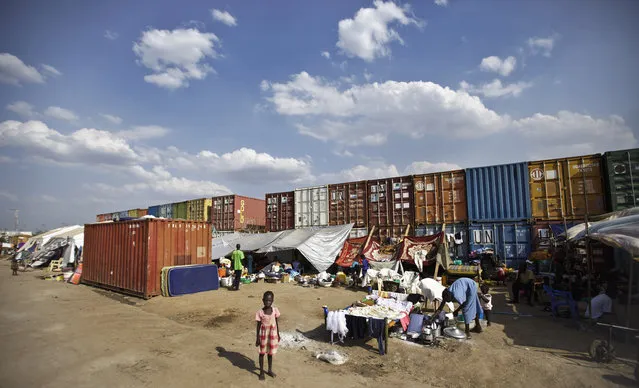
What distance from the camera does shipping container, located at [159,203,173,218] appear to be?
32031 mm

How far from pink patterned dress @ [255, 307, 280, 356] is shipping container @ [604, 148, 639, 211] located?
595 inches

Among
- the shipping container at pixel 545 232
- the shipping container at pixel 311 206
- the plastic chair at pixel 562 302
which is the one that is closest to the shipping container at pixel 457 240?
the shipping container at pixel 545 232

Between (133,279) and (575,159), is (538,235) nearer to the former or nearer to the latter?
(575,159)

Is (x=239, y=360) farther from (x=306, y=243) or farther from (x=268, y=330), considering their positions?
(x=306, y=243)

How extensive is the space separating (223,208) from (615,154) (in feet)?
81.0

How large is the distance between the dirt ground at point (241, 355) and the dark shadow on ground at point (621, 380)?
0.05 feet

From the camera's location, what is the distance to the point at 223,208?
27562 millimetres

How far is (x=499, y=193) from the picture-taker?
15.8 m

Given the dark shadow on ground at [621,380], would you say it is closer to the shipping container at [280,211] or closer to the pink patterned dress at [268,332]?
the pink patterned dress at [268,332]

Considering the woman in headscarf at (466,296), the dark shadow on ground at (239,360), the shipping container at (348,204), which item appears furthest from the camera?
the shipping container at (348,204)

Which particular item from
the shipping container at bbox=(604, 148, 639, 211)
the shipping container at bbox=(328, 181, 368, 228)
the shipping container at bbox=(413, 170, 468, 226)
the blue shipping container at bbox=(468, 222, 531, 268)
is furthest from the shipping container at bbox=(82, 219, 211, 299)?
the shipping container at bbox=(604, 148, 639, 211)

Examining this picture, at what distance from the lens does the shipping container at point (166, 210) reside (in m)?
32.0

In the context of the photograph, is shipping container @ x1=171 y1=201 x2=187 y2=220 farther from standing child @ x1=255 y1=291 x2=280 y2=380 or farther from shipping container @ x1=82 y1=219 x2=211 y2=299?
standing child @ x1=255 y1=291 x2=280 y2=380

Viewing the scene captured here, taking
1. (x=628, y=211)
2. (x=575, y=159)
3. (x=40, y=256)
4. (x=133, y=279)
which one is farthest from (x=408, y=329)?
(x=40, y=256)
